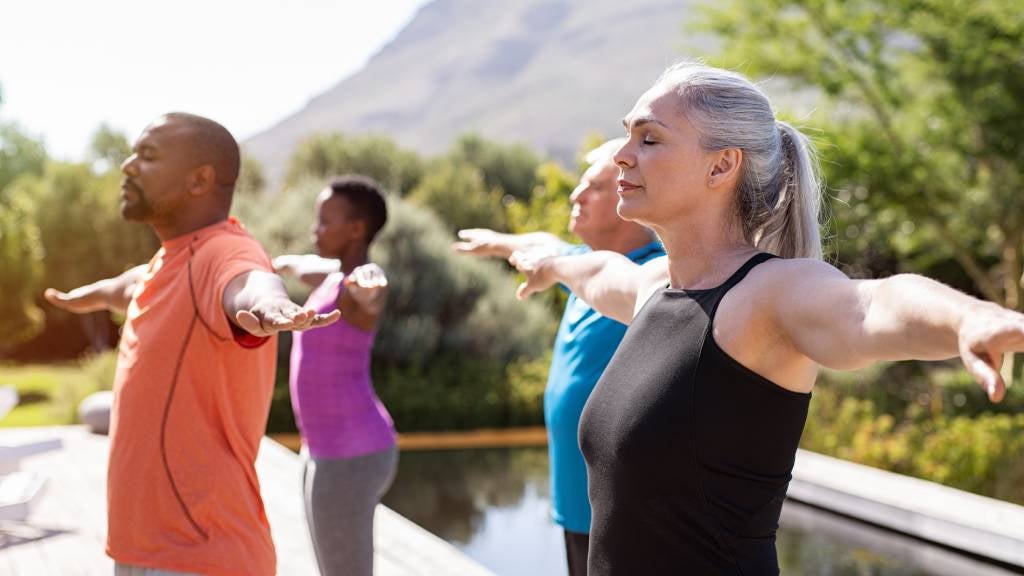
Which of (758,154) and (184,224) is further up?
(758,154)

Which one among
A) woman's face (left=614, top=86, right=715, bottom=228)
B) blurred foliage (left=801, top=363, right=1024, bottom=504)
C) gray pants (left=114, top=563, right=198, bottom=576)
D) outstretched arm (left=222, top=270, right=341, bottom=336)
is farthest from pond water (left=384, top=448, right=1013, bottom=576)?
woman's face (left=614, top=86, right=715, bottom=228)

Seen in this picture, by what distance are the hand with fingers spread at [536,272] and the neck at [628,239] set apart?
0.45 meters

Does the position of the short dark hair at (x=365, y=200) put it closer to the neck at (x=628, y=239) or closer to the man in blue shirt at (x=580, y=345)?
the man in blue shirt at (x=580, y=345)

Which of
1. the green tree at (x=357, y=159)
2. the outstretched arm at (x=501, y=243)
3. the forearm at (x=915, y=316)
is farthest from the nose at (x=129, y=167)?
the green tree at (x=357, y=159)

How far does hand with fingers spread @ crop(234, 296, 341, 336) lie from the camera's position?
5.84ft

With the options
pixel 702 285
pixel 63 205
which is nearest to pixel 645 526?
pixel 702 285

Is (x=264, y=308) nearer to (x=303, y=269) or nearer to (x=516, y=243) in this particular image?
(x=516, y=243)

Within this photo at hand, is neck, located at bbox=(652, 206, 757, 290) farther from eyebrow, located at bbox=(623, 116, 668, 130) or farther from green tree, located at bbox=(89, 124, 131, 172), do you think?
green tree, located at bbox=(89, 124, 131, 172)

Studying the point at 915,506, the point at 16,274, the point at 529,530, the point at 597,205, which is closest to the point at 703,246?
the point at 597,205

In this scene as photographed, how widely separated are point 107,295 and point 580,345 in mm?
1425

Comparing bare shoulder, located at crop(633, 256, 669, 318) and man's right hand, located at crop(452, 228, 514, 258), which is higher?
bare shoulder, located at crop(633, 256, 669, 318)

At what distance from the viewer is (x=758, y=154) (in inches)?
66.5

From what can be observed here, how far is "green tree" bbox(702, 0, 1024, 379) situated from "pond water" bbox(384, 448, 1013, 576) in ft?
18.8

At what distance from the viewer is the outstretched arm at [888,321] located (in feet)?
3.44
